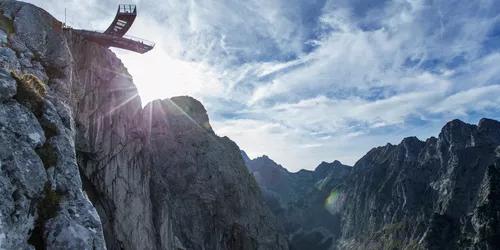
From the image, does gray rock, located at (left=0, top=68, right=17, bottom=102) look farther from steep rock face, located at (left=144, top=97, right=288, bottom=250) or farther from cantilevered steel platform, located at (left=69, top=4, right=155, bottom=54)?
steep rock face, located at (left=144, top=97, right=288, bottom=250)

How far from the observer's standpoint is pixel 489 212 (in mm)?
155500

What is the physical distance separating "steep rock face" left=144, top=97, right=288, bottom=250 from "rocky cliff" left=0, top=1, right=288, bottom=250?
1.21 feet

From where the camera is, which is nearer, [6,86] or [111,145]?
[6,86]

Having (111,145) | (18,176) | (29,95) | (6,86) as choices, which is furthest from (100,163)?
(18,176)

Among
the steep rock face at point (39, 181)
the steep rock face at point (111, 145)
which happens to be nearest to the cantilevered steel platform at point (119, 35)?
the steep rock face at point (111, 145)

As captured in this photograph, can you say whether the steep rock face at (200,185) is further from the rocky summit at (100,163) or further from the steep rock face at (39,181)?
the steep rock face at (39,181)

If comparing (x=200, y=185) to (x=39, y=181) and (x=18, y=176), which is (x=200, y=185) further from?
(x=18, y=176)

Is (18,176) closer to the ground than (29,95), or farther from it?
closer to the ground

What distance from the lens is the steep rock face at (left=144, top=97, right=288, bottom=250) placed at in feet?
304

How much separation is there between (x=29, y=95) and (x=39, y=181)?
5.59 meters

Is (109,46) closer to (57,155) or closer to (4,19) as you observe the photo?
(4,19)

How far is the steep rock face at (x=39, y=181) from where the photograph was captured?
12.6m

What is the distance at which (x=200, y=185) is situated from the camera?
329 feet

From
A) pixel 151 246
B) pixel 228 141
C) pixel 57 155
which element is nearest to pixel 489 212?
pixel 228 141
